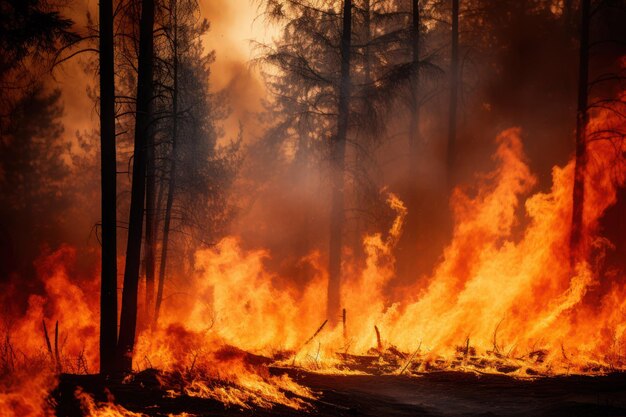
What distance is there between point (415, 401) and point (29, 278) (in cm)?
2055

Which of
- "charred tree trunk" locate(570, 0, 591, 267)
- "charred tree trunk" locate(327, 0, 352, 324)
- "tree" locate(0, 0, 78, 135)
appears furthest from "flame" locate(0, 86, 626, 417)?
"tree" locate(0, 0, 78, 135)

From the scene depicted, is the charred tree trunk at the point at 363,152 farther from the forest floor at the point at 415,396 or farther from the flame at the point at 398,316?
the forest floor at the point at 415,396

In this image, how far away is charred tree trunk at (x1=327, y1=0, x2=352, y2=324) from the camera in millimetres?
15695

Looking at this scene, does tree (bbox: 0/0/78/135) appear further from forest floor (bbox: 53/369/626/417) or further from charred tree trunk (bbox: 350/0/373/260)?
charred tree trunk (bbox: 350/0/373/260)

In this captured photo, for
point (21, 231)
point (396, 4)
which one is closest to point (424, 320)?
point (396, 4)

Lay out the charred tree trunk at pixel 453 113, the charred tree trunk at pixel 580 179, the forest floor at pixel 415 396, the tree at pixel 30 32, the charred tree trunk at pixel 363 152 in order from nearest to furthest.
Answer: the forest floor at pixel 415 396, the tree at pixel 30 32, the charred tree trunk at pixel 580 179, the charred tree trunk at pixel 363 152, the charred tree trunk at pixel 453 113

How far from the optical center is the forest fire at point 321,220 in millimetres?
9508

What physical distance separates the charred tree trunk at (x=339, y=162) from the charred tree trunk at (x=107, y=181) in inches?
282

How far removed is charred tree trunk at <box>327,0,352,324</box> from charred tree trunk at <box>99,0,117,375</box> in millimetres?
7171

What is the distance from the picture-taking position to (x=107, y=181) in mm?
10195

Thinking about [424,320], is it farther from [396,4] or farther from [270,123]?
[270,123]

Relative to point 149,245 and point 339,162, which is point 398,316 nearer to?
point 339,162

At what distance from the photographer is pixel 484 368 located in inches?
445

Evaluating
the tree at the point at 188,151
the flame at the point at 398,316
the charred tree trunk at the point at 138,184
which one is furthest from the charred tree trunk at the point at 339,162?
the charred tree trunk at the point at 138,184
